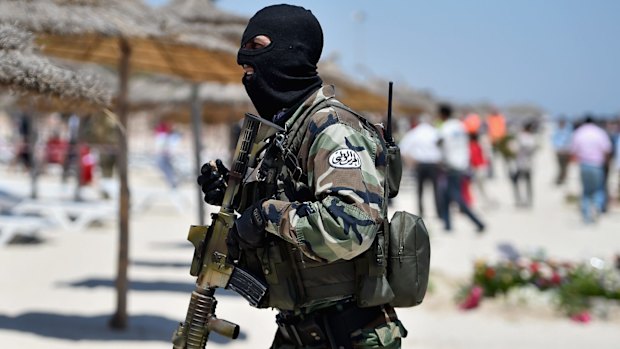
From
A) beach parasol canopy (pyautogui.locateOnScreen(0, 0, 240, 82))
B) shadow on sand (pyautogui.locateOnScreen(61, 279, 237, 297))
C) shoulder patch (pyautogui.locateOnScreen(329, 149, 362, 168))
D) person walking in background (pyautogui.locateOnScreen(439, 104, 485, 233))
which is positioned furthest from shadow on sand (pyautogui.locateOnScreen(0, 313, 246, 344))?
person walking in background (pyautogui.locateOnScreen(439, 104, 485, 233))

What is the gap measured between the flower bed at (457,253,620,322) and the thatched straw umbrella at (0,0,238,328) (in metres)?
2.78

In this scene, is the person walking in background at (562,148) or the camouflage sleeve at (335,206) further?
the person walking in background at (562,148)

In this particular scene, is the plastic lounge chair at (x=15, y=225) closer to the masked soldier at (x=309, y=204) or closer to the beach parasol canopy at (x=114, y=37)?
the beach parasol canopy at (x=114, y=37)

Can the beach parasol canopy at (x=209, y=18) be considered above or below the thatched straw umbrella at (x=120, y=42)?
above

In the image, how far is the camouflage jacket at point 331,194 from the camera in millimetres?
2479

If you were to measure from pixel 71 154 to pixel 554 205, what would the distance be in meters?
9.59

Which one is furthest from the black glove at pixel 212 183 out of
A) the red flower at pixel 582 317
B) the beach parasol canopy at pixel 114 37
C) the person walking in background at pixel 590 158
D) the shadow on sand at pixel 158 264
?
the person walking in background at pixel 590 158

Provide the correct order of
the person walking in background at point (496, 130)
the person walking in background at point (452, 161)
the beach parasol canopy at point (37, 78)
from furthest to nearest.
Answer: the person walking in background at point (496, 130) → the person walking in background at point (452, 161) → the beach parasol canopy at point (37, 78)

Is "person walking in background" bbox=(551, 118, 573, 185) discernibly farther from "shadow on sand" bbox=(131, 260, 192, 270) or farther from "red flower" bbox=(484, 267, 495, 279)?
"red flower" bbox=(484, 267, 495, 279)

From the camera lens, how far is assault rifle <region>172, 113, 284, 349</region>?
2.71 meters

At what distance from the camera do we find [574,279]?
24.4 feet

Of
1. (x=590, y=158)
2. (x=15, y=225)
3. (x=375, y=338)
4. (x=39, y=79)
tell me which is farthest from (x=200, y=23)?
(x=375, y=338)

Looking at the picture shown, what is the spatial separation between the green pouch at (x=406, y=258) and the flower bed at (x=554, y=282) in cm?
445

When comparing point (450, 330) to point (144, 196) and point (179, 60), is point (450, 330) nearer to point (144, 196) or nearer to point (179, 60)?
point (179, 60)
